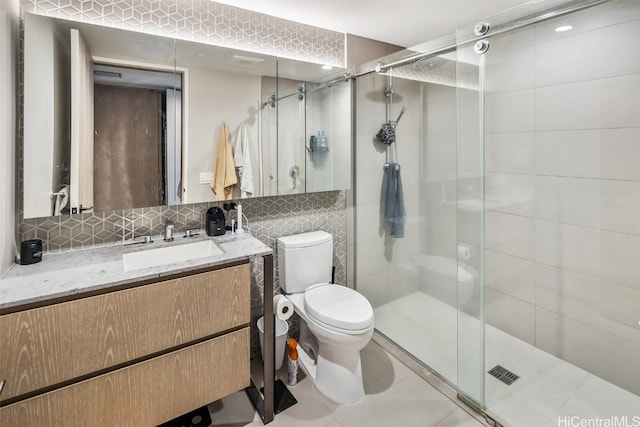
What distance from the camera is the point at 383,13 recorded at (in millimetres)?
2133

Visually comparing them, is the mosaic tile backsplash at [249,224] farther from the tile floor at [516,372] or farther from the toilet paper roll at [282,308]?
the tile floor at [516,372]

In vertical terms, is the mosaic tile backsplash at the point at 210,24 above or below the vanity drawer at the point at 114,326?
above

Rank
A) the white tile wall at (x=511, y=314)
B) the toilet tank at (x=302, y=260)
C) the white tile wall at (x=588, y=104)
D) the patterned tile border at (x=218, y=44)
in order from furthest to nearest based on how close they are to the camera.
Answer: the white tile wall at (x=511, y=314) < the toilet tank at (x=302, y=260) < the white tile wall at (x=588, y=104) < the patterned tile border at (x=218, y=44)

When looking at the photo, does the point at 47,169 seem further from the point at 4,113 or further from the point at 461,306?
the point at 461,306

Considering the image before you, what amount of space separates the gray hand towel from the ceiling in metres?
1.01

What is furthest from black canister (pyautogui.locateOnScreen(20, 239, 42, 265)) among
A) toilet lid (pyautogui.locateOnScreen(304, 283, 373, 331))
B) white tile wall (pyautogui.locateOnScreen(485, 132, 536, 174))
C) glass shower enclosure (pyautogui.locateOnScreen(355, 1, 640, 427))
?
white tile wall (pyautogui.locateOnScreen(485, 132, 536, 174))

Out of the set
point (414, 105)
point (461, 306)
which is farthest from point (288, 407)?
point (414, 105)

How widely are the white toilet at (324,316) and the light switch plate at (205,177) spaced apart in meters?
0.61

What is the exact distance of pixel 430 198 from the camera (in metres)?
2.38

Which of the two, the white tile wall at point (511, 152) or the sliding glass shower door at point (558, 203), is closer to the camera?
the sliding glass shower door at point (558, 203)

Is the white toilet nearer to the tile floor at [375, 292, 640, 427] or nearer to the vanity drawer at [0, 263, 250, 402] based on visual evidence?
the vanity drawer at [0, 263, 250, 402]

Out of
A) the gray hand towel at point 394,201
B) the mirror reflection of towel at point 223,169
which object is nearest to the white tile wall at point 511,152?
the gray hand towel at point 394,201

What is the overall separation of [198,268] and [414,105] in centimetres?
191

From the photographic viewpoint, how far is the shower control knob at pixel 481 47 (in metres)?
1.72
